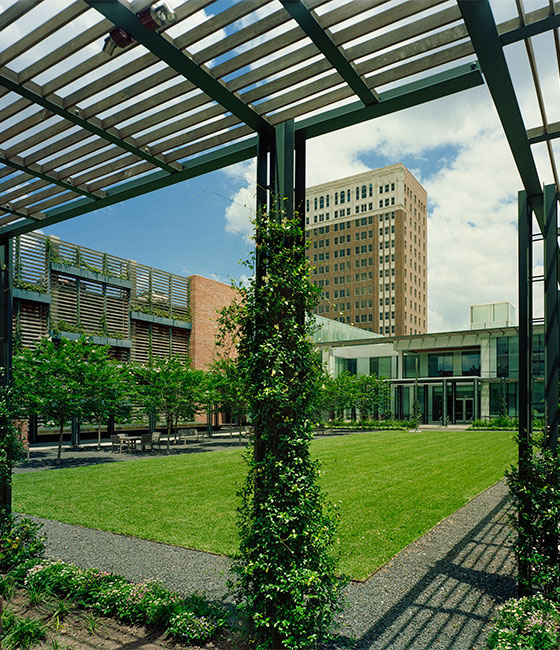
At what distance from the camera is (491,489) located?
12469mm

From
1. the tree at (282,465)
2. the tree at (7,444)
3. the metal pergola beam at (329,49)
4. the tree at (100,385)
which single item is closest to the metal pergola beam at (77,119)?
the tree at (282,465)

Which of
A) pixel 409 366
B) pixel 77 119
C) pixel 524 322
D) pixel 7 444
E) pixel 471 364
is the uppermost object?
pixel 77 119

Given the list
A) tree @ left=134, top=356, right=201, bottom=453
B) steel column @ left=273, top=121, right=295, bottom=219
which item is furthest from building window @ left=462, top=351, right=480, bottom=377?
steel column @ left=273, top=121, right=295, bottom=219

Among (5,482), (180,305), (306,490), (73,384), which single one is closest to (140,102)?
(306,490)

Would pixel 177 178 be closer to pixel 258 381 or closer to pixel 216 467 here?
pixel 258 381

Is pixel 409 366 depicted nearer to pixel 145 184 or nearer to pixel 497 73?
pixel 145 184

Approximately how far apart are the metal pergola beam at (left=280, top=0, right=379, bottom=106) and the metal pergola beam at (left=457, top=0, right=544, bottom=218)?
0.81 metres

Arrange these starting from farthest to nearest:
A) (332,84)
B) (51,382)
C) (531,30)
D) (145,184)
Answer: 1. (51,382)
2. (145,184)
3. (332,84)
4. (531,30)

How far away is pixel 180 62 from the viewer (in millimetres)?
3613

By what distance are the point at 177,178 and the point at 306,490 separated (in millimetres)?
3497

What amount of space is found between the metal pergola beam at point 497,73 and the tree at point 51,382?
55.5 feet

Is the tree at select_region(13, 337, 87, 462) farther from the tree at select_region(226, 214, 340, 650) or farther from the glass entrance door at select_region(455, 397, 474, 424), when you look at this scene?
the glass entrance door at select_region(455, 397, 474, 424)

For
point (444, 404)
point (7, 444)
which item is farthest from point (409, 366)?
point (7, 444)

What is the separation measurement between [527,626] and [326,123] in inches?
176
